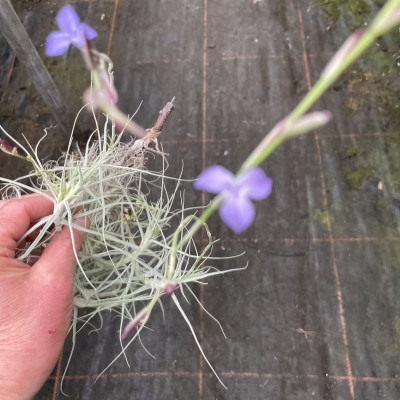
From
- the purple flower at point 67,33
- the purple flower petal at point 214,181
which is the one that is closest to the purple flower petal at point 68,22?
the purple flower at point 67,33

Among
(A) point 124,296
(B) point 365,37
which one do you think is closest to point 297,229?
(A) point 124,296

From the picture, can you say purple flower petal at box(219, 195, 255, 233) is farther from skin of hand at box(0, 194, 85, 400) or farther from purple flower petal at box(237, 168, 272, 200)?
skin of hand at box(0, 194, 85, 400)

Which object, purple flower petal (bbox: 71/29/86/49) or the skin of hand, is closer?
purple flower petal (bbox: 71/29/86/49)

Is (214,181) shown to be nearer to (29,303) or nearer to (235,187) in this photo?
(235,187)

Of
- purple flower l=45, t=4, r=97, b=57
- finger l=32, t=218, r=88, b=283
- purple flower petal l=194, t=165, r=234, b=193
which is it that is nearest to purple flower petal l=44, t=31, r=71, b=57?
purple flower l=45, t=4, r=97, b=57

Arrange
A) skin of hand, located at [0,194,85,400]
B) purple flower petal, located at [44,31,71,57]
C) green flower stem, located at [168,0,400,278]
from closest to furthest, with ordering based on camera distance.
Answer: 1. green flower stem, located at [168,0,400,278]
2. purple flower petal, located at [44,31,71,57]
3. skin of hand, located at [0,194,85,400]

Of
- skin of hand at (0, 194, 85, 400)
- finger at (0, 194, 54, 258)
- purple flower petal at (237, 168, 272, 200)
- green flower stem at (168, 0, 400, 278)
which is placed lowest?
skin of hand at (0, 194, 85, 400)
